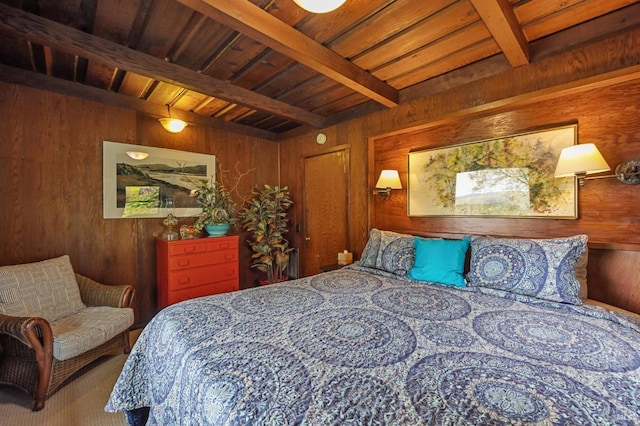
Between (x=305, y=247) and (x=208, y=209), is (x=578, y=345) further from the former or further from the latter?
(x=208, y=209)

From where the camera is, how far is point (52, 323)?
2.07 meters

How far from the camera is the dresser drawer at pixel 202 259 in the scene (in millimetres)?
2844

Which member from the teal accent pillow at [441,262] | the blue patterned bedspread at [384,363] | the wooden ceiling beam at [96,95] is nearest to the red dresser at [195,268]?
the blue patterned bedspread at [384,363]

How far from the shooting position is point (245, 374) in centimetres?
95

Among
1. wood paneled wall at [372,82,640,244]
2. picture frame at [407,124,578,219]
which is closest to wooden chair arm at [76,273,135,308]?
picture frame at [407,124,578,219]

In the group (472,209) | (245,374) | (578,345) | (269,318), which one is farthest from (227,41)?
(578,345)

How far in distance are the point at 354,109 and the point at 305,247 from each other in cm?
195

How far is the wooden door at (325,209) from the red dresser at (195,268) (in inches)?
40.8

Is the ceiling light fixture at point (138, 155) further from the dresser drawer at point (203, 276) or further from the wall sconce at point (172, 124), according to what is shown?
the dresser drawer at point (203, 276)

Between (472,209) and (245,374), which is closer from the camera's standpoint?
(245,374)

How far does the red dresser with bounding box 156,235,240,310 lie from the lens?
283cm

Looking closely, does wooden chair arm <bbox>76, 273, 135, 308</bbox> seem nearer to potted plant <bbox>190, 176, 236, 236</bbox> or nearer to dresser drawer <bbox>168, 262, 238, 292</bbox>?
dresser drawer <bbox>168, 262, 238, 292</bbox>

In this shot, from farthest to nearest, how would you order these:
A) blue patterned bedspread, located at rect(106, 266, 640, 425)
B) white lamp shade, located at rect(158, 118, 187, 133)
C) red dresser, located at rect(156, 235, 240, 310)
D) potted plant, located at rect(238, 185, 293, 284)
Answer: potted plant, located at rect(238, 185, 293, 284) → white lamp shade, located at rect(158, 118, 187, 133) → red dresser, located at rect(156, 235, 240, 310) → blue patterned bedspread, located at rect(106, 266, 640, 425)

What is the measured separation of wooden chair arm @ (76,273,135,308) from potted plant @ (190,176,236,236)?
1033mm
